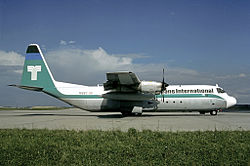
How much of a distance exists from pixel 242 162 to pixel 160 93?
48.2ft

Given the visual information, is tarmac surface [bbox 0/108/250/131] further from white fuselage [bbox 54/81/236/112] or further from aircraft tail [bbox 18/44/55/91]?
aircraft tail [bbox 18/44/55/91]

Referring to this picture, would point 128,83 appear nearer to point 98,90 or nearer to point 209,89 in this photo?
point 98,90

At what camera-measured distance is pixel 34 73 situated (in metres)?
20.3

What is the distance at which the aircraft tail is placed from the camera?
802 inches

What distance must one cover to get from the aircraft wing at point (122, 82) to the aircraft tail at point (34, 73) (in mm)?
6197

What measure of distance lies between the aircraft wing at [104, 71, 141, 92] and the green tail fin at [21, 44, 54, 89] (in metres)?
6.17

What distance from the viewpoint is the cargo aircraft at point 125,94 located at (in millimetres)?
18734

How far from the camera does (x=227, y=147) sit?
564cm

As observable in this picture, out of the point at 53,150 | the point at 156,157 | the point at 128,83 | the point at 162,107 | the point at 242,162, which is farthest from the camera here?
the point at 162,107

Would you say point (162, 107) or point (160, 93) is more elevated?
point (160, 93)

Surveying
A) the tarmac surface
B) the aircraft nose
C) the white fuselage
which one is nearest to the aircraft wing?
the white fuselage

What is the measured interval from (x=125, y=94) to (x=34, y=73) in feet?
29.5

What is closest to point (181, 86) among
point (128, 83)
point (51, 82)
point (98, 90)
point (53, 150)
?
point (128, 83)

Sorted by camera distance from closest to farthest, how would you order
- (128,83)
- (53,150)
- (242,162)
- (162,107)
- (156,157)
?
(242,162)
(156,157)
(53,150)
(128,83)
(162,107)
